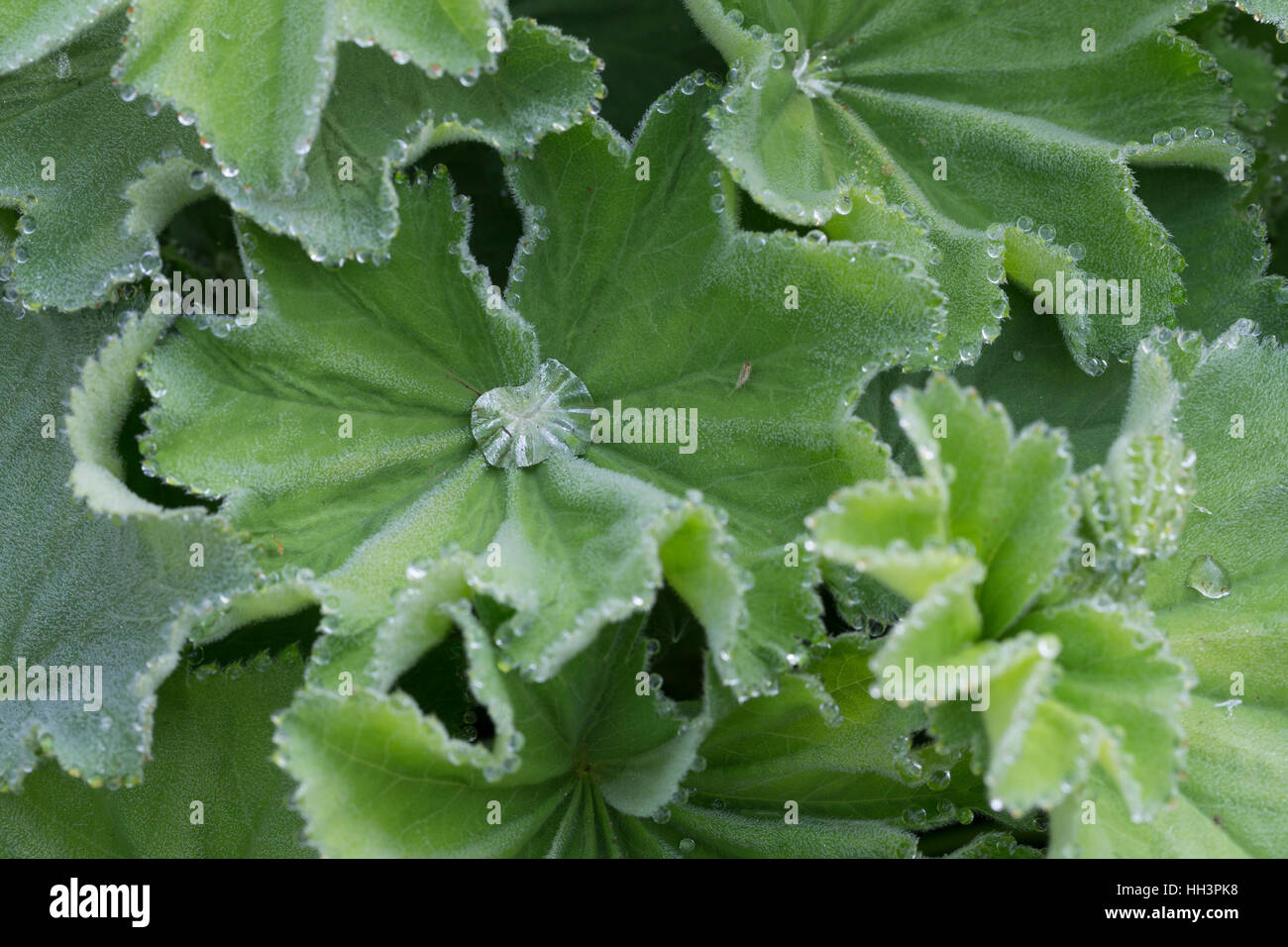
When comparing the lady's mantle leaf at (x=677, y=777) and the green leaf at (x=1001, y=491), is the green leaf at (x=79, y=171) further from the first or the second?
the green leaf at (x=1001, y=491)

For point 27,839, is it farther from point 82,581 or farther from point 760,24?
point 760,24

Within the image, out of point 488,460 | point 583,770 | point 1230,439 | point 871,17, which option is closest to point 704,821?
point 583,770

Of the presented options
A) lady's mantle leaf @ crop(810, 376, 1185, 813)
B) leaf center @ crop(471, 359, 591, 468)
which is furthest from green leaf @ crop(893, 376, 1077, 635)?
leaf center @ crop(471, 359, 591, 468)

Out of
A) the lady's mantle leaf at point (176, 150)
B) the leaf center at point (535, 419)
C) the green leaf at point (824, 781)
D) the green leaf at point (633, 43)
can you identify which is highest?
the green leaf at point (633, 43)

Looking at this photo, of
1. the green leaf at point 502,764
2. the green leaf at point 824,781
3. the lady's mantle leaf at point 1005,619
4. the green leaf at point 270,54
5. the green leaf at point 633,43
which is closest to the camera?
the lady's mantle leaf at point 1005,619

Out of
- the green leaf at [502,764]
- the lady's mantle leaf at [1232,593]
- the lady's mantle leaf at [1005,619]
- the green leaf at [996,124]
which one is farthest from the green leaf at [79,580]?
the lady's mantle leaf at [1232,593]

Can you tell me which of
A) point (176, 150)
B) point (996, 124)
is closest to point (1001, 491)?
point (996, 124)
